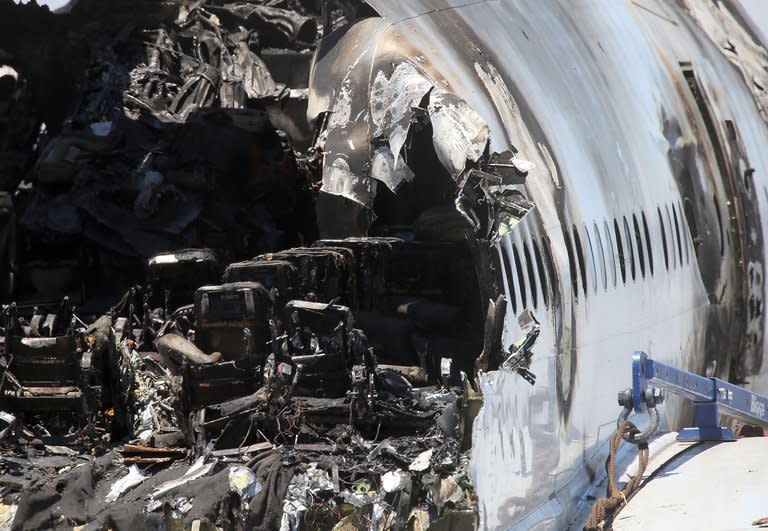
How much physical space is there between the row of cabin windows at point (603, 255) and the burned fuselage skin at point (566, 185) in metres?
0.03

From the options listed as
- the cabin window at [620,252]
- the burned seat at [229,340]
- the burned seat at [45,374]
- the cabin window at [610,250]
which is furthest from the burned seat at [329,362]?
the cabin window at [620,252]

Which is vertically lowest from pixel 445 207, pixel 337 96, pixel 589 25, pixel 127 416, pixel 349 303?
pixel 127 416

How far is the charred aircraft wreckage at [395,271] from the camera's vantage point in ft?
29.9

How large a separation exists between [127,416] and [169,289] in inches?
113

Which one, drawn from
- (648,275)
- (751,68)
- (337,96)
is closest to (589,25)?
(648,275)

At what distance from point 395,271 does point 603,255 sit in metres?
2.19

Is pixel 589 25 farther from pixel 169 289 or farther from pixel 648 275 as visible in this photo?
pixel 169 289

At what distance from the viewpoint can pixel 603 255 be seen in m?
12.0

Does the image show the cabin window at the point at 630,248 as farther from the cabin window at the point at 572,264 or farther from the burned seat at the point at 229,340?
the burned seat at the point at 229,340

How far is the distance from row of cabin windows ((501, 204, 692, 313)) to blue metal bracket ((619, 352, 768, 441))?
892 millimetres

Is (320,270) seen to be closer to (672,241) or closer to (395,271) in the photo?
(395,271)

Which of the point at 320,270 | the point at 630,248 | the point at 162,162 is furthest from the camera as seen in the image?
the point at 162,162

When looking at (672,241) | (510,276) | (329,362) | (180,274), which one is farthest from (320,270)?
(672,241)

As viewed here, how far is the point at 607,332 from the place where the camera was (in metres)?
11.9
